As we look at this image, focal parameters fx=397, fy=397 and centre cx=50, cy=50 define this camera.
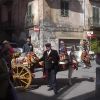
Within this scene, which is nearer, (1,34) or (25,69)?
(25,69)

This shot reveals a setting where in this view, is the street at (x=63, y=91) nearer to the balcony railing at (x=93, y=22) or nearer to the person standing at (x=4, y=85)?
the person standing at (x=4, y=85)

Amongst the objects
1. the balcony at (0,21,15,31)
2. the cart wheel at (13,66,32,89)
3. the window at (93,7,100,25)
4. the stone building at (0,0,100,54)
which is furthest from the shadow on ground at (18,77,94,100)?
the balcony at (0,21,15,31)

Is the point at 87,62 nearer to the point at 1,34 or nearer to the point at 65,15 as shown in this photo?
the point at 65,15

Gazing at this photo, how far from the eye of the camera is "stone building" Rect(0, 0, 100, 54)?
34.1 m

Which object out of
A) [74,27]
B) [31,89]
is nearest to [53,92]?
[31,89]

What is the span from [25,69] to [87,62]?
10.7 m

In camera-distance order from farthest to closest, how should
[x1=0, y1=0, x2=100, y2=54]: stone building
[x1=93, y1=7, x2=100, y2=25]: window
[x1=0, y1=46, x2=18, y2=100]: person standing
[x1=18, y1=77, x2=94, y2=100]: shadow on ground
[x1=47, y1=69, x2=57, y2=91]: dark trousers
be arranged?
1. [x1=93, y1=7, x2=100, y2=25]: window
2. [x1=0, y1=0, x2=100, y2=54]: stone building
3. [x1=47, y1=69, x2=57, y2=91]: dark trousers
4. [x1=18, y1=77, x2=94, y2=100]: shadow on ground
5. [x1=0, y1=46, x2=18, y2=100]: person standing

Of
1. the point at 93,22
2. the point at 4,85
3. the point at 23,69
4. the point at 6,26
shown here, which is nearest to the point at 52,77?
the point at 23,69

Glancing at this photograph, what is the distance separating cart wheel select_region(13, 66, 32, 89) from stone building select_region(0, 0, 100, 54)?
69.0 feet

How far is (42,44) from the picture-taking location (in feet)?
111

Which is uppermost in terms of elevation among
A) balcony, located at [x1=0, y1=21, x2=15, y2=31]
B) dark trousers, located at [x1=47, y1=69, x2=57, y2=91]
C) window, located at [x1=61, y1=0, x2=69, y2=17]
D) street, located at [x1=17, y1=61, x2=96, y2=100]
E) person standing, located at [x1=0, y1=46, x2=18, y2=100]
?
window, located at [x1=61, y1=0, x2=69, y2=17]

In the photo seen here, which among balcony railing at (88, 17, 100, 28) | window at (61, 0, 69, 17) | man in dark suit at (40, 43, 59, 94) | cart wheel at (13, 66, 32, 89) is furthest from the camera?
balcony railing at (88, 17, 100, 28)

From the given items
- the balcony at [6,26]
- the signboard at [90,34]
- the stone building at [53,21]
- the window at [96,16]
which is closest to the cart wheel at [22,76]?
the stone building at [53,21]

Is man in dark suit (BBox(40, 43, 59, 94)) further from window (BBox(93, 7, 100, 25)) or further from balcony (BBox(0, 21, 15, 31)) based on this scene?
balcony (BBox(0, 21, 15, 31))
